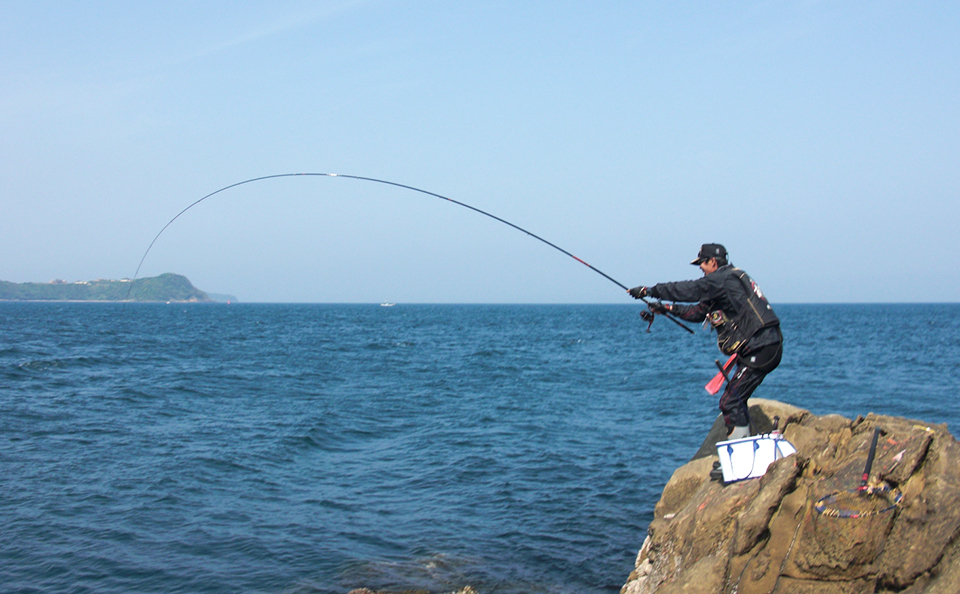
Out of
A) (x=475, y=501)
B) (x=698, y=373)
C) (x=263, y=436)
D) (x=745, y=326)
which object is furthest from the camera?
(x=698, y=373)

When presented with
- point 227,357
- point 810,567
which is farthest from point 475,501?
point 227,357

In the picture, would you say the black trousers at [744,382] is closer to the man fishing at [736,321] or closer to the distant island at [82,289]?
the man fishing at [736,321]

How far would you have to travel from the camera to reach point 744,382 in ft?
20.1

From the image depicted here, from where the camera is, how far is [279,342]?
4238 centimetres

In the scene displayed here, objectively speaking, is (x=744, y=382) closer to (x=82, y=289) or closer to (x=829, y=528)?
(x=829, y=528)

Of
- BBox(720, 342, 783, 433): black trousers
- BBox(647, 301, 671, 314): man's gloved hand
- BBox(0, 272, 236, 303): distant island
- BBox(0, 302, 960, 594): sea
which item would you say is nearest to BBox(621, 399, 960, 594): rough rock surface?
BBox(720, 342, 783, 433): black trousers

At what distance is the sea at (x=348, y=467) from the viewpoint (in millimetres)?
8430

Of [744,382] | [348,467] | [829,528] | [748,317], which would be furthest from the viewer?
[348,467]

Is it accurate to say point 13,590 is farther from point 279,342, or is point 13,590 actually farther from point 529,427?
point 279,342

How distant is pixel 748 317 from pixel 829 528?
5.98 ft

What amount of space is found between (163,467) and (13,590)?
16.0 feet

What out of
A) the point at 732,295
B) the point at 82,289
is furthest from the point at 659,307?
the point at 82,289

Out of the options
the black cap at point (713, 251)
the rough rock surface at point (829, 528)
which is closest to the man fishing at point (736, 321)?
the black cap at point (713, 251)

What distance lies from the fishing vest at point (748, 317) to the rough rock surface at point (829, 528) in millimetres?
1024
